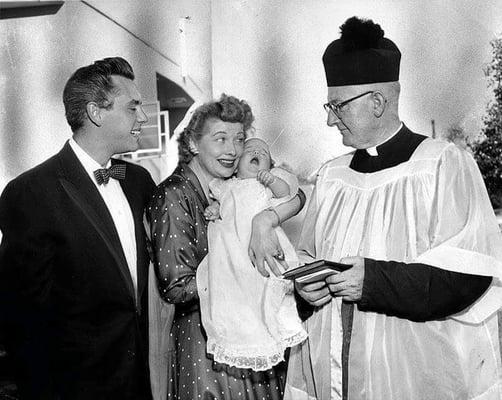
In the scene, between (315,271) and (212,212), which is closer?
(315,271)

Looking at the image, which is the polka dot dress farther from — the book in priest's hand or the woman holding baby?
the book in priest's hand

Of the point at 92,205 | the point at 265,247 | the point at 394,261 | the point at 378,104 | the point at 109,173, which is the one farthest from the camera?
the point at 109,173

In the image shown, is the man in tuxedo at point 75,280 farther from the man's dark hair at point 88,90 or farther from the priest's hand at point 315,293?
the priest's hand at point 315,293

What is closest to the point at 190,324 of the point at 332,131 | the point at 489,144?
the point at 332,131

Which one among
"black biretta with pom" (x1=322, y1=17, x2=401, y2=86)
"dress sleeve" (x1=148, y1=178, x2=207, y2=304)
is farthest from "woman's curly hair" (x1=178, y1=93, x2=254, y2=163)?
"black biretta with pom" (x1=322, y1=17, x2=401, y2=86)

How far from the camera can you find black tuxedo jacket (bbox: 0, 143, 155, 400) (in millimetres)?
3004

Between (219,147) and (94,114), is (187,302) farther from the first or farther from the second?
(94,114)

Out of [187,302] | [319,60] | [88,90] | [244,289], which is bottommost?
[187,302]

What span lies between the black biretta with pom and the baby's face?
49 cm

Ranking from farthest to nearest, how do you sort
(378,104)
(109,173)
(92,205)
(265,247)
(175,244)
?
(109,173) < (92,205) < (175,244) < (265,247) < (378,104)

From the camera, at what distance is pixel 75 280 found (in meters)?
3.01

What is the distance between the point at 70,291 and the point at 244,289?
79 centimetres

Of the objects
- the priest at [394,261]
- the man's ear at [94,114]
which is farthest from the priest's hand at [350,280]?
the man's ear at [94,114]

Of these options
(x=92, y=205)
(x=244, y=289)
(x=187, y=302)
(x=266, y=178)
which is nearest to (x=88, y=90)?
(x=92, y=205)
